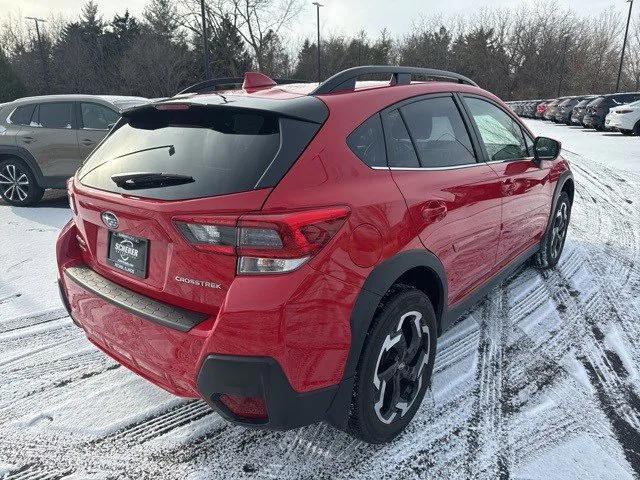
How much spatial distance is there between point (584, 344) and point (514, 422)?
1140 millimetres

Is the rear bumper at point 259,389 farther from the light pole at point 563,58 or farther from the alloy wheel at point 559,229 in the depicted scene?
the light pole at point 563,58

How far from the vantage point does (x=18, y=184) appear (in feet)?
24.4

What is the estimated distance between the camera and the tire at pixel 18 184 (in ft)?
24.3

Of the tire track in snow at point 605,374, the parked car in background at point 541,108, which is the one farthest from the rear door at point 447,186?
the parked car in background at point 541,108

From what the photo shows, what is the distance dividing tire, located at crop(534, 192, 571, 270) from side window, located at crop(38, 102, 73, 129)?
7024 mm

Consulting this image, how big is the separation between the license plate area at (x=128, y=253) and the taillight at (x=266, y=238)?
1.21 ft

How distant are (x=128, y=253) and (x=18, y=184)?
670 centimetres

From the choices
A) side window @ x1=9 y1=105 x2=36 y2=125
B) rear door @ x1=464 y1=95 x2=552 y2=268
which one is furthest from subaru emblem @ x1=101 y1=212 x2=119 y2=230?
side window @ x1=9 y1=105 x2=36 y2=125

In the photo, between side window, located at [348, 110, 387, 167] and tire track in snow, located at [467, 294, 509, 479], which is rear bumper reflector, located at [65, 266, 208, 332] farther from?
tire track in snow, located at [467, 294, 509, 479]

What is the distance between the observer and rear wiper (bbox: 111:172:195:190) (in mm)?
1954

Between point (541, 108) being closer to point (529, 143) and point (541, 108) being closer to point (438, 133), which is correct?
point (529, 143)

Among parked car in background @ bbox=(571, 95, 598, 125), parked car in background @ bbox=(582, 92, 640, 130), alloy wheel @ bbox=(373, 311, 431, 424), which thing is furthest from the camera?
parked car in background @ bbox=(571, 95, 598, 125)

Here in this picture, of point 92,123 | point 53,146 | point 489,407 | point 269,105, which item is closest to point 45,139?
point 53,146

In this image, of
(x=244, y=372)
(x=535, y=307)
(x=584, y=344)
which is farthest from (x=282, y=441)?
(x=535, y=307)
